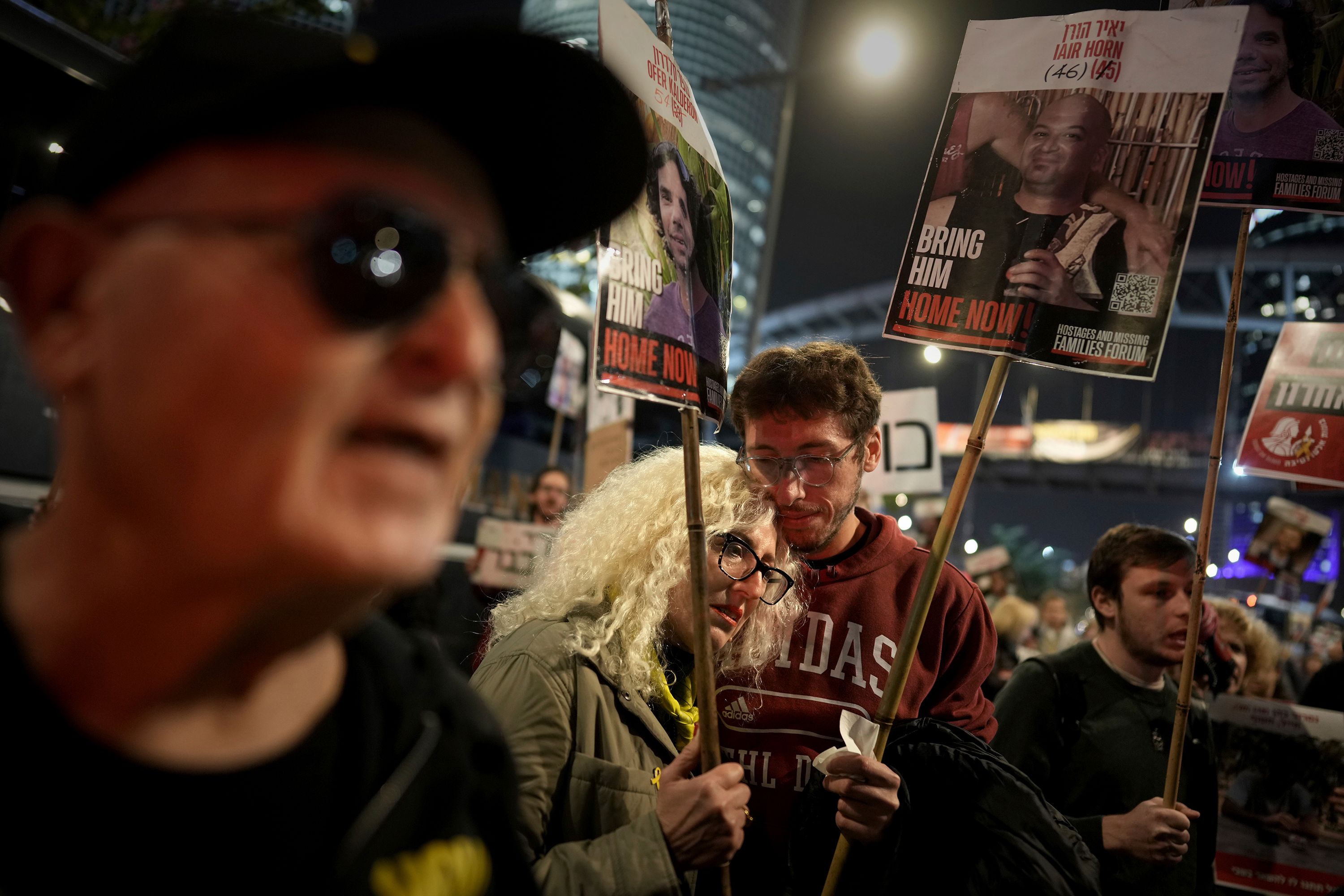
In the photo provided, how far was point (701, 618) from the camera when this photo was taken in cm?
190

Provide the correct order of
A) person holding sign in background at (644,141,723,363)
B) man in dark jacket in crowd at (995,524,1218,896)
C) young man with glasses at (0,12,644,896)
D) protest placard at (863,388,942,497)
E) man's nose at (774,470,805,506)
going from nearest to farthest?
young man with glasses at (0,12,644,896), person holding sign in background at (644,141,723,363), man's nose at (774,470,805,506), man in dark jacket in crowd at (995,524,1218,896), protest placard at (863,388,942,497)

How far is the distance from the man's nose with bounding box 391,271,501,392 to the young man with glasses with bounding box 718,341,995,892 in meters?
1.82

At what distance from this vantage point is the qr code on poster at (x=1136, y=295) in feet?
6.92

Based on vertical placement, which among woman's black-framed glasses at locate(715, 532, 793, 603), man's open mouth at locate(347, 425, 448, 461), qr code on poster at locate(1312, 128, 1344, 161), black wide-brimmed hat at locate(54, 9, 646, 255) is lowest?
woman's black-framed glasses at locate(715, 532, 793, 603)

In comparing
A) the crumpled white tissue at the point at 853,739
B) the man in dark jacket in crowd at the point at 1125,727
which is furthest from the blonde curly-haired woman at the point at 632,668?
the man in dark jacket in crowd at the point at 1125,727

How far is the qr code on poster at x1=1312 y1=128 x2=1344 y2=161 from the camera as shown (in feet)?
8.86

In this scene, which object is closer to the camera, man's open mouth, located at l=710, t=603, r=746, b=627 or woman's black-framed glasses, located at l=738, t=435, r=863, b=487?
man's open mouth, located at l=710, t=603, r=746, b=627

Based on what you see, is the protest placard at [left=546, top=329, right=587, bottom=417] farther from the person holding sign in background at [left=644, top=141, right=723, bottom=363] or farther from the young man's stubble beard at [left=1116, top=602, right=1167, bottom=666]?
the person holding sign in background at [left=644, top=141, right=723, bottom=363]

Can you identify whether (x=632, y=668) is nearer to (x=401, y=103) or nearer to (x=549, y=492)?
(x=401, y=103)

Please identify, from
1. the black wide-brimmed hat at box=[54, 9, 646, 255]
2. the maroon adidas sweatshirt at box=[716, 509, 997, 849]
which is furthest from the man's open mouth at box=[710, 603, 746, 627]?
the black wide-brimmed hat at box=[54, 9, 646, 255]

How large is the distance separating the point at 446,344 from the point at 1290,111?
311 centimetres

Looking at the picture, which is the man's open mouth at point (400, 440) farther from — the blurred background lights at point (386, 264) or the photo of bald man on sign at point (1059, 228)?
the photo of bald man on sign at point (1059, 228)

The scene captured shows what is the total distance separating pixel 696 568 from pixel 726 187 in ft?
3.71

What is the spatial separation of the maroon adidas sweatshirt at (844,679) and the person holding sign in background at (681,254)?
0.96 meters
